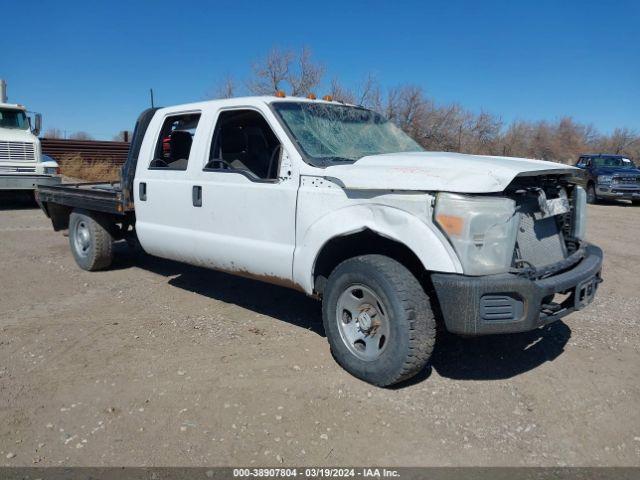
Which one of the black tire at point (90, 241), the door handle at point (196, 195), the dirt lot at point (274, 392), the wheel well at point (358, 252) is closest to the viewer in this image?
the dirt lot at point (274, 392)

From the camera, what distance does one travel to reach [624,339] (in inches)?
174

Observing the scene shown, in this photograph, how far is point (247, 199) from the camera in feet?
14.1

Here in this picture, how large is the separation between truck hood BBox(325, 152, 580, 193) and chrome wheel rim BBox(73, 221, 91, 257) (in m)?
4.11

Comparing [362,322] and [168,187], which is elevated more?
[168,187]

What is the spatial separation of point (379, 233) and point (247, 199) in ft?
4.38

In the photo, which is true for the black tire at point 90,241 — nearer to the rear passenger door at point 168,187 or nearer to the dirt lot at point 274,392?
the dirt lot at point 274,392

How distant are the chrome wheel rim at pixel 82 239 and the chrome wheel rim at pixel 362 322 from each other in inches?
164

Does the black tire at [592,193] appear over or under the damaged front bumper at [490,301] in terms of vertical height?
under

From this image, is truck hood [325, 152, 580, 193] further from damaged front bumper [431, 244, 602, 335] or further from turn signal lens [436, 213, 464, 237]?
damaged front bumper [431, 244, 602, 335]

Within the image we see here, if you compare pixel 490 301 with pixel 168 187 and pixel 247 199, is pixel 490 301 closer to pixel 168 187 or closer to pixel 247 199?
pixel 247 199

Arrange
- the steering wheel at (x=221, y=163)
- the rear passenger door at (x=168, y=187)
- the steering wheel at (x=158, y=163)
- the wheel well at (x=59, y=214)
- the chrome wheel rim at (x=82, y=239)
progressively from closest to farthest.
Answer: the steering wheel at (x=221, y=163)
the rear passenger door at (x=168, y=187)
the steering wheel at (x=158, y=163)
the chrome wheel rim at (x=82, y=239)
the wheel well at (x=59, y=214)

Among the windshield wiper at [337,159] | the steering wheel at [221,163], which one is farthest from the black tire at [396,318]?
the steering wheel at [221,163]

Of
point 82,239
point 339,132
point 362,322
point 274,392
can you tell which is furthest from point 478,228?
point 82,239

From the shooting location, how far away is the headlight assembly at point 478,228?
3061mm
